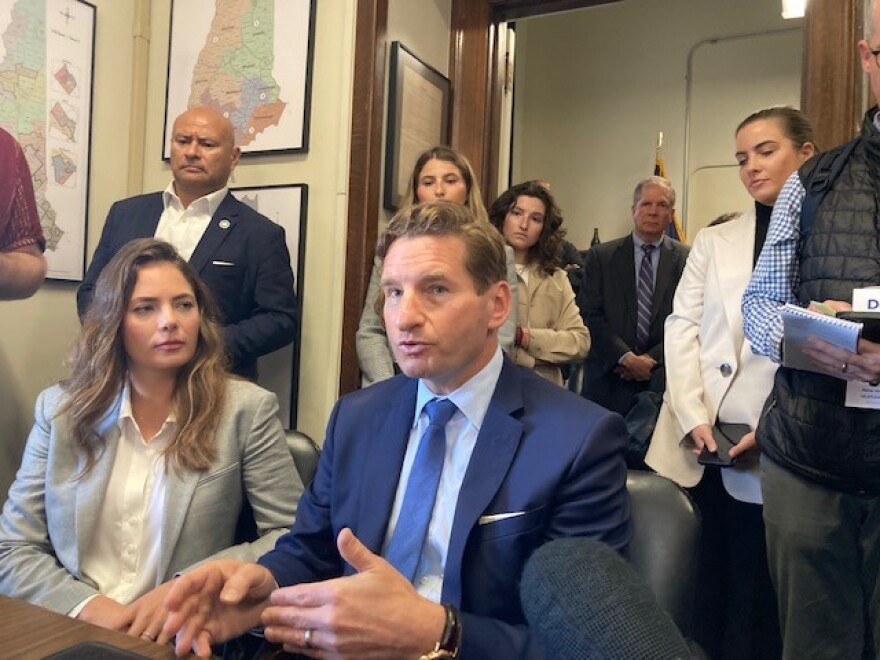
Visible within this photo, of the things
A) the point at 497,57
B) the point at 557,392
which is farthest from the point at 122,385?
the point at 497,57

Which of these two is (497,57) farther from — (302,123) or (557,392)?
(557,392)

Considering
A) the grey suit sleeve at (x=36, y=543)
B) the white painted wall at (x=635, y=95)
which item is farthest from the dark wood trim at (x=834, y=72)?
the white painted wall at (x=635, y=95)

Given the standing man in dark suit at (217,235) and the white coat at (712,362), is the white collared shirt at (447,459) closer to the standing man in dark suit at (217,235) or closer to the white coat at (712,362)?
the white coat at (712,362)

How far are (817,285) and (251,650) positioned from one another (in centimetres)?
131

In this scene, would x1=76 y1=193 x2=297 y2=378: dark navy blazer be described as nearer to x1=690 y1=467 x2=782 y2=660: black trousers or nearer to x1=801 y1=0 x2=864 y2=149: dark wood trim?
x1=690 y1=467 x2=782 y2=660: black trousers

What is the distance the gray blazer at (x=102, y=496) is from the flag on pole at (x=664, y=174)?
3.87m

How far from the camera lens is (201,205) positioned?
2.46 meters

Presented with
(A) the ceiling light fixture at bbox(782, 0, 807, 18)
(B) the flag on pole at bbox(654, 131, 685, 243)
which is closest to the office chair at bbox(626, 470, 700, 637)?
(A) the ceiling light fixture at bbox(782, 0, 807, 18)

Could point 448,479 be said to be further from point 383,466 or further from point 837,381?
point 837,381

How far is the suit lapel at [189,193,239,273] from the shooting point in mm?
2379

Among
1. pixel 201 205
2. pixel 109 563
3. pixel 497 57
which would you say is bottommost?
pixel 109 563

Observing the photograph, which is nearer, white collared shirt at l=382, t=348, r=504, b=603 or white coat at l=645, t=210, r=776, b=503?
white collared shirt at l=382, t=348, r=504, b=603

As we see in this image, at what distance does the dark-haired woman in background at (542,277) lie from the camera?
2670mm

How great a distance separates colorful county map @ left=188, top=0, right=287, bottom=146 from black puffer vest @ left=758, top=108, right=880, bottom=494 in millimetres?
1875
